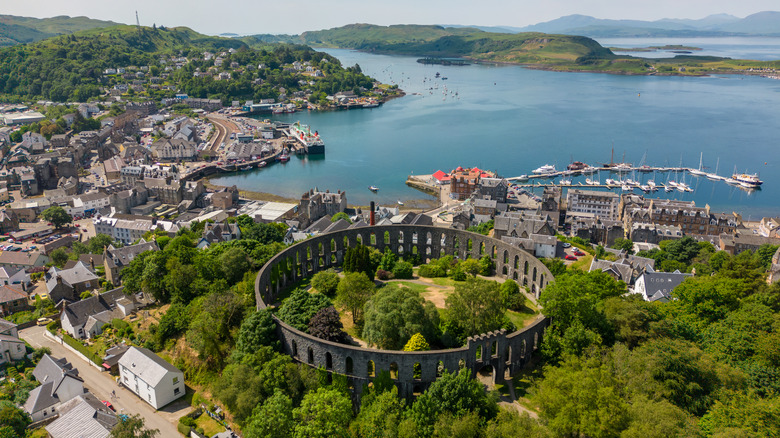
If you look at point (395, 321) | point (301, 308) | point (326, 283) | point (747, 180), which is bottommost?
point (747, 180)

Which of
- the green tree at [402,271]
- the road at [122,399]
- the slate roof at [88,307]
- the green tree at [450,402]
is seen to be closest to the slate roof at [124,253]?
the slate roof at [88,307]

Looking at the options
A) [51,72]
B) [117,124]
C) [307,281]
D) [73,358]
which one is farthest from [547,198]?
[51,72]

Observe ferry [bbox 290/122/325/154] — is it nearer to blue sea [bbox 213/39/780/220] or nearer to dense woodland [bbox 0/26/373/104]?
blue sea [bbox 213/39/780/220]

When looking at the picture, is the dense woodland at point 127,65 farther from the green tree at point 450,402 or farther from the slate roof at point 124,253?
the green tree at point 450,402

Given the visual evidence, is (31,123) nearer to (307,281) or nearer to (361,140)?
(361,140)

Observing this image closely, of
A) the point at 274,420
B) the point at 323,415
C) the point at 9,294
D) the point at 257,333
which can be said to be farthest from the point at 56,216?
the point at 323,415

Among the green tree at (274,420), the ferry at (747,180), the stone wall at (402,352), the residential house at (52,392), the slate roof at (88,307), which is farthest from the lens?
the ferry at (747,180)

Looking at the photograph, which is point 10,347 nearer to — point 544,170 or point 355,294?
point 355,294
